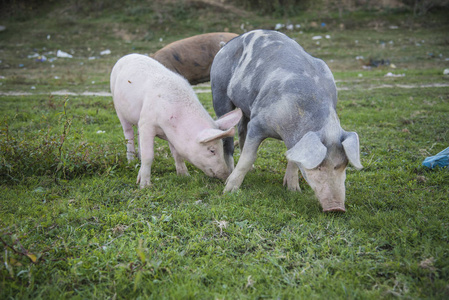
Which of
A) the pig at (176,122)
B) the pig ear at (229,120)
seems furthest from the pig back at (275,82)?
the pig at (176,122)

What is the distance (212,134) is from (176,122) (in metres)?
0.54

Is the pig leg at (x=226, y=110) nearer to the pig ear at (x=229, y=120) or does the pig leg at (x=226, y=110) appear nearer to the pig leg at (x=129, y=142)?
the pig ear at (x=229, y=120)

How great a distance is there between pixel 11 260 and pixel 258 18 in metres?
24.9

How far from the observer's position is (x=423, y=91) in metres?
10.3

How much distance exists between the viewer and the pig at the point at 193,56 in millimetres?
8664

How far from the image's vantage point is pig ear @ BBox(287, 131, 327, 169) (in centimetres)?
323

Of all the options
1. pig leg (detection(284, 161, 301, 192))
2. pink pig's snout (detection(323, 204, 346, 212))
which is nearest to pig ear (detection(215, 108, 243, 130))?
pig leg (detection(284, 161, 301, 192))

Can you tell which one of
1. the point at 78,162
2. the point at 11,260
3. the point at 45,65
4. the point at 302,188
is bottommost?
the point at 45,65

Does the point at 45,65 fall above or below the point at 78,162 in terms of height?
below

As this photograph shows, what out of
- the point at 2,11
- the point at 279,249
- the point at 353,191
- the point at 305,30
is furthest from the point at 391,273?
the point at 2,11

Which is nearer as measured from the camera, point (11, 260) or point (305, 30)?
point (11, 260)

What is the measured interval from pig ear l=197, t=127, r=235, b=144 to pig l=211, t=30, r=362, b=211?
0.77 feet

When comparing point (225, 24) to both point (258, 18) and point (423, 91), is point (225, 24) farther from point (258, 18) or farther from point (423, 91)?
point (423, 91)

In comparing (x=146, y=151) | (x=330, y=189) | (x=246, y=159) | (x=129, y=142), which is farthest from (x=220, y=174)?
(x=129, y=142)
